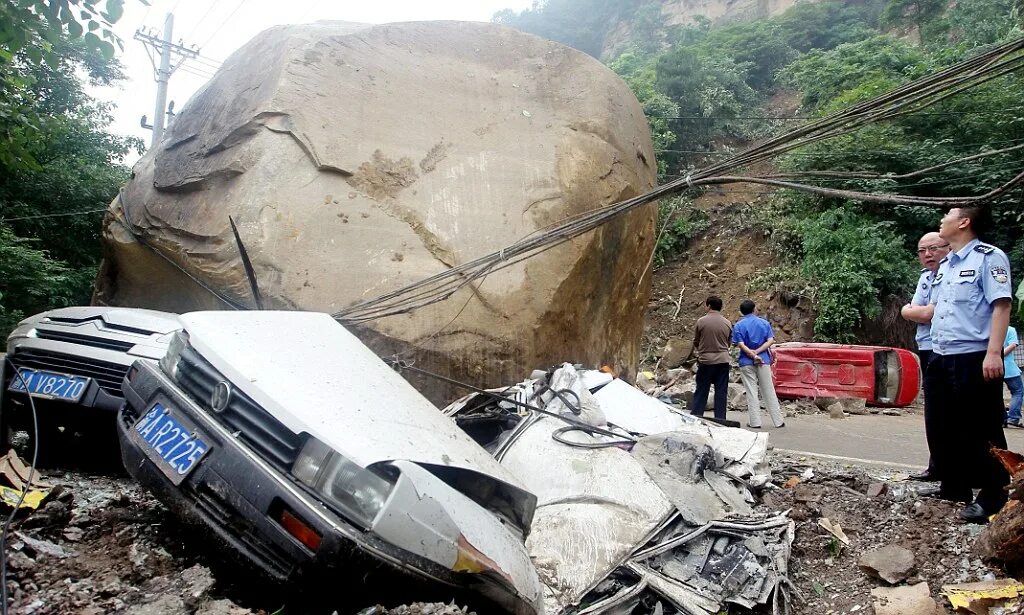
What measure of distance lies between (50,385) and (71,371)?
0.11m

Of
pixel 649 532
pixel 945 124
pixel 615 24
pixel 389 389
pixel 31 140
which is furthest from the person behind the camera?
pixel 615 24

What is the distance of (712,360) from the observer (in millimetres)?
6957

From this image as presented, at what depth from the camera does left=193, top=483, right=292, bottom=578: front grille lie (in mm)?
1839

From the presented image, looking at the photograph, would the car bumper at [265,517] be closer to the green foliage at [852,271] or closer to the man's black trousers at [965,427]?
the man's black trousers at [965,427]

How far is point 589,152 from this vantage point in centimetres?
524

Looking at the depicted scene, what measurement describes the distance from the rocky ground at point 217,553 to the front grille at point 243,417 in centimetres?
34

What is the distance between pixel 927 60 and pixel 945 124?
380 cm

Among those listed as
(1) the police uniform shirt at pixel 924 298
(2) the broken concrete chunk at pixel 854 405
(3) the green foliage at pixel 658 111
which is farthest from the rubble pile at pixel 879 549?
(3) the green foliage at pixel 658 111

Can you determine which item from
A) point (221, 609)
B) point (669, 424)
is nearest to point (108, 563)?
point (221, 609)

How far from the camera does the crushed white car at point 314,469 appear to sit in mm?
1808

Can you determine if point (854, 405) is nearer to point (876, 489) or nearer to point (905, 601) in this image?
point (876, 489)

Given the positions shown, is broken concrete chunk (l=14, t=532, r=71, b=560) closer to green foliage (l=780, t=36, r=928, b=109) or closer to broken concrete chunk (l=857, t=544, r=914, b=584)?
broken concrete chunk (l=857, t=544, r=914, b=584)

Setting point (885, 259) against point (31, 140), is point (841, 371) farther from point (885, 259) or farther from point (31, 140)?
point (31, 140)

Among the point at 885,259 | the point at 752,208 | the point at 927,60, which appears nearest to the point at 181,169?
the point at 885,259
